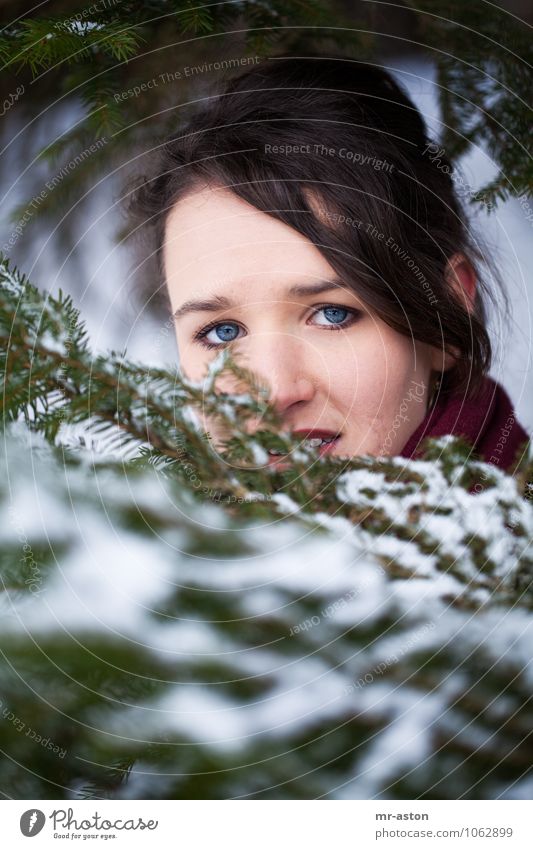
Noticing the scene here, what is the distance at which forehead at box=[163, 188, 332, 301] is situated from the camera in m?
0.45

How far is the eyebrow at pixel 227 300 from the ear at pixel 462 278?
72 millimetres

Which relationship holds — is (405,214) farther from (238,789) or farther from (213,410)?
(238,789)

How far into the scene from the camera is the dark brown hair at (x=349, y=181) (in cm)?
45

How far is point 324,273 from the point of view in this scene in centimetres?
45

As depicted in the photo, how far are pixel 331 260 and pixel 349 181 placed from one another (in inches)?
1.9

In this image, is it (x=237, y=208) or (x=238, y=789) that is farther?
(x=237, y=208)

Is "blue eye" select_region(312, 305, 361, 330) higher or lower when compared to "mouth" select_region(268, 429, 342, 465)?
higher

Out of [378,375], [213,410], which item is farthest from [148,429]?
[378,375]
